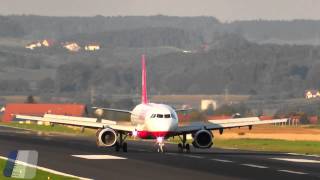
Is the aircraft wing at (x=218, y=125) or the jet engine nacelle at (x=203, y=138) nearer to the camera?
the jet engine nacelle at (x=203, y=138)

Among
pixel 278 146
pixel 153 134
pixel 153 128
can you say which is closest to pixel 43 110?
pixel 278 146

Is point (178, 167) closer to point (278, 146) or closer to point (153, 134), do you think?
point (153, 134)

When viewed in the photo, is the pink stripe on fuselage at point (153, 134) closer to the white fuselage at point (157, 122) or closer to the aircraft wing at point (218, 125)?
the white fuselage at point (157, 122)

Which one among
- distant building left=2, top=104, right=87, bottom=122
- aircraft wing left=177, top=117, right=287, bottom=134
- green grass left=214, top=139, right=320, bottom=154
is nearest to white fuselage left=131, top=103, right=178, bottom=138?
aircraft wing left=177, top=117, right=287, bottom=134

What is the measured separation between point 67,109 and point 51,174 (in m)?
141

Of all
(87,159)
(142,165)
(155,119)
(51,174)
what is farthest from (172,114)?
(51,174)

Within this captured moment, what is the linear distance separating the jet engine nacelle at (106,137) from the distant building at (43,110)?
355ft

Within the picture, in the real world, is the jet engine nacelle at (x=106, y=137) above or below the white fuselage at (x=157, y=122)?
below

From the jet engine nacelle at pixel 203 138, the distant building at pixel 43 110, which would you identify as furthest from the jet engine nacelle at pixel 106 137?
the distant building at pixel 43 110

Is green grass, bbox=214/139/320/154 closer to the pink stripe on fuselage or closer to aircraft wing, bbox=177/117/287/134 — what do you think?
aircraft wing, bbox=177/117/287/134

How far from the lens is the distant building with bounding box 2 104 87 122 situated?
175 metres

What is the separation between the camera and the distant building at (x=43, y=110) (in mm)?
174625

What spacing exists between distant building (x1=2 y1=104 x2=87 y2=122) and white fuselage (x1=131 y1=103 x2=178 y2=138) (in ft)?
356

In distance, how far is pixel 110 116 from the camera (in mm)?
148625
